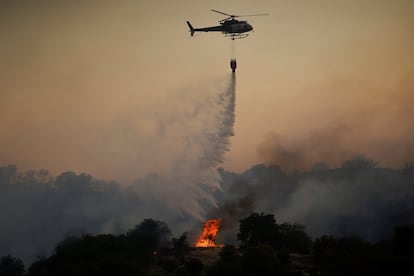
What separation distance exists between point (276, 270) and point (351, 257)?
47.6 ft

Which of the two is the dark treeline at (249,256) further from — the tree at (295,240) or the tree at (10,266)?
the tree at (10,266)

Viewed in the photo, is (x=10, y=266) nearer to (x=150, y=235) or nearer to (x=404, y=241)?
(x=150, y=235)

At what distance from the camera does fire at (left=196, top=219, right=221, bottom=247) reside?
567ft

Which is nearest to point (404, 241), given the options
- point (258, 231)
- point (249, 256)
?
point (249, 256)

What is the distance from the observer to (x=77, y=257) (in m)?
133

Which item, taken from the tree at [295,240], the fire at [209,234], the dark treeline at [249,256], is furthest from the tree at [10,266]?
the tree at [295,240]

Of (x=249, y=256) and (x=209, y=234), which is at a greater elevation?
(x=209, y=234)

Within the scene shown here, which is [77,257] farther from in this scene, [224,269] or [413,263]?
[413,263]

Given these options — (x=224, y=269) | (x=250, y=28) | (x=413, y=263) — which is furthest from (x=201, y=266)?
(x=250, y=28)

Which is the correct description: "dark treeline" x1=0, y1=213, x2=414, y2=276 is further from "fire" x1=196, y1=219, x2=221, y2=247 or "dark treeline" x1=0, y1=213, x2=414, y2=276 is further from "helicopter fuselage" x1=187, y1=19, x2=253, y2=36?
"helicopter fuselage" x1=187, y1=19, x2=253, y2=36

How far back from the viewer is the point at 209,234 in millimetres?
176500

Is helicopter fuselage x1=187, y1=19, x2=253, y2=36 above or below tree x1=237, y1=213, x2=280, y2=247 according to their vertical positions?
above

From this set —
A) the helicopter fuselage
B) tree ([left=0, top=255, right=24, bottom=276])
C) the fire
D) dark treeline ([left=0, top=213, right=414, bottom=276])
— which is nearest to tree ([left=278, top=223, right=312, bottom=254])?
dark treeline ([left=0, top=213, right=414, bottom=276])

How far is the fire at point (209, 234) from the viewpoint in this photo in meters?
173
